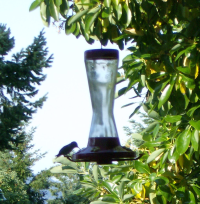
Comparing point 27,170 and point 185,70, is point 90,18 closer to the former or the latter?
point 185,70

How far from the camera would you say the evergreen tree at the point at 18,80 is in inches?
Answer: 478

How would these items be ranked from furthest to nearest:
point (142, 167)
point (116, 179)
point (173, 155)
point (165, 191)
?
point (116, 179)
point (142, 167)
point (165, 191)
point (173, 155)

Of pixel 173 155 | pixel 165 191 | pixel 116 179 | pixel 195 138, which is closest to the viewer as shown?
pixel 195 138

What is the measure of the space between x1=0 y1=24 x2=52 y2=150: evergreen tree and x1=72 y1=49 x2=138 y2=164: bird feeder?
10.8 m

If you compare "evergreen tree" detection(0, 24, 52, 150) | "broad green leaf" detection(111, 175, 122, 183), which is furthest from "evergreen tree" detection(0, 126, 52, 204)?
"broad green leaf" detection(111, 175, 122, 183)

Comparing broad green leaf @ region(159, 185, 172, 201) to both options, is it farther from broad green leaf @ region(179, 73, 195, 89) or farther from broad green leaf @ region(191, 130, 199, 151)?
broad green leaf @ region(179, 73, 195, 89)

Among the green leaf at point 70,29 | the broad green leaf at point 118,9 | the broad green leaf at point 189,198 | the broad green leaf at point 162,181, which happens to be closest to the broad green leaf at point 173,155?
the broad green leaf at point 162,181

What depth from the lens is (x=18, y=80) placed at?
12766 millimetres

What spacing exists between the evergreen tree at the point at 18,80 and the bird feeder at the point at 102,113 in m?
10.8

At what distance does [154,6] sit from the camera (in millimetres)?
1605

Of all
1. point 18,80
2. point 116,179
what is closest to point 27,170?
point 18,80

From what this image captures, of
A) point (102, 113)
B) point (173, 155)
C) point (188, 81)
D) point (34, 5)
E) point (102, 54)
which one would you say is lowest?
point (173, 155)

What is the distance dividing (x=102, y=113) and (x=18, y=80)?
1175 centimetres

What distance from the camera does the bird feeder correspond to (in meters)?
1.23
